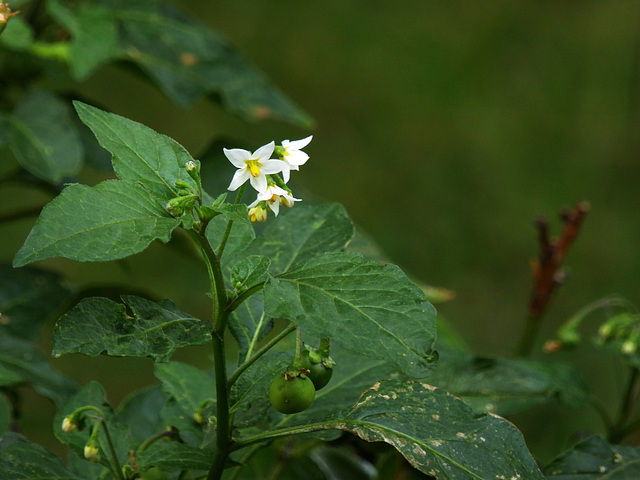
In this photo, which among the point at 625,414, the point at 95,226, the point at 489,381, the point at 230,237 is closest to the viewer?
the point at 95,226

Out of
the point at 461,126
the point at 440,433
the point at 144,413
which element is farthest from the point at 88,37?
the point at 461,126

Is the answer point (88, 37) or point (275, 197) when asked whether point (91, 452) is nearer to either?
point (275, 197)

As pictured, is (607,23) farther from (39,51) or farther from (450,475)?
(450,475)

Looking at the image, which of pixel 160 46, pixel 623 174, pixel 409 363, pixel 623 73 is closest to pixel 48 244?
pixel 409 363

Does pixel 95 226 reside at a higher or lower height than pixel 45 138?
higher

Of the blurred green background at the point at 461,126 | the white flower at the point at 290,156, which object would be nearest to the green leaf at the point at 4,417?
the white flower at the point at 290,156

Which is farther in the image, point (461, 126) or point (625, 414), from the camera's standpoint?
point (461, 126)

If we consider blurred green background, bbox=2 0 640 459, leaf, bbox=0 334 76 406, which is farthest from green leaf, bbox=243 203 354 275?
blurred green background, bbox=2 0 640 459

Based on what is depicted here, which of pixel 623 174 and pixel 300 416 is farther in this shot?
pixel 623 174
